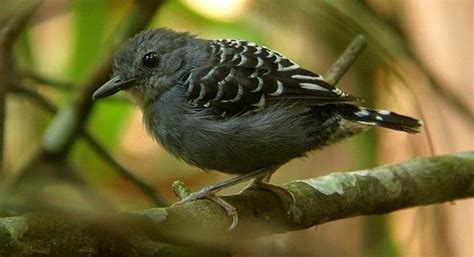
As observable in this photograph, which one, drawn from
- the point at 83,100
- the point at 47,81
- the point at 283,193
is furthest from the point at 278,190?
the point at 47,81

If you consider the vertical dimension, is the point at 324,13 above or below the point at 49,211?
above

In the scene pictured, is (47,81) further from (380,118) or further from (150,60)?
(380,118)

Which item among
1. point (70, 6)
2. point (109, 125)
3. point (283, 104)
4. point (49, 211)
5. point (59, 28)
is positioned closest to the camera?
point (49, 211)

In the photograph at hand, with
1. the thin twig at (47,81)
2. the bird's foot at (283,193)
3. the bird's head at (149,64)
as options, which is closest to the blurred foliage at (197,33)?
the thin twig at (47,81)

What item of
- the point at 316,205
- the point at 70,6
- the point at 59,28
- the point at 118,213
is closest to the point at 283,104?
the point at 316,205

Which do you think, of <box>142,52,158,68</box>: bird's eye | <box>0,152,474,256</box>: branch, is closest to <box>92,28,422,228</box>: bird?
<box>142,52,158,68</box>: bird's eye

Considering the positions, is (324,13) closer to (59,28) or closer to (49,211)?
(49,211)

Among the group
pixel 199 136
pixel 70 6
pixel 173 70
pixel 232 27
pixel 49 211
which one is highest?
pixel 232 27
